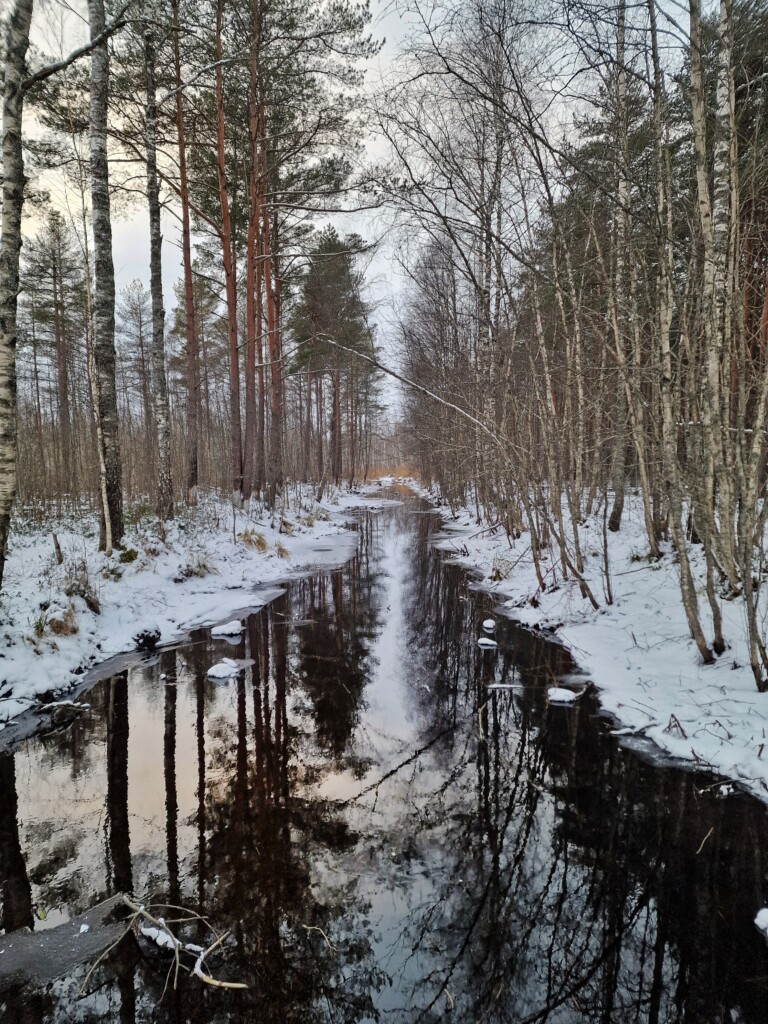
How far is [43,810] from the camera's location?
3.83 metres

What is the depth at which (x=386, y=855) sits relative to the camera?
3.38 m

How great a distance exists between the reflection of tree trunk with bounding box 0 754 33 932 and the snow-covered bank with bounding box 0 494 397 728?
1242mm

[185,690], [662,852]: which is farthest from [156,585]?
[662,852]

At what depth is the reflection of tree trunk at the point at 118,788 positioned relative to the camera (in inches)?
127

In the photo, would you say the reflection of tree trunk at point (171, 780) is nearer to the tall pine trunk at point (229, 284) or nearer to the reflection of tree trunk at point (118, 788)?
the reflection of tree trunk at point (118, 788)

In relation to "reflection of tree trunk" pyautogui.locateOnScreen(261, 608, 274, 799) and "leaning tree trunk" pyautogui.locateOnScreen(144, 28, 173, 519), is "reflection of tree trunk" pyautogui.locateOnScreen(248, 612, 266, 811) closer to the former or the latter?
"reflection of tree trunk" pyautogui.locateOnScreen(261, 608, 274, 799)

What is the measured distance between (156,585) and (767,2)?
11.0 metres

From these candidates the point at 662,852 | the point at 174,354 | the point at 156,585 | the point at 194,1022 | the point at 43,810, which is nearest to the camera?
the point at 194,1022

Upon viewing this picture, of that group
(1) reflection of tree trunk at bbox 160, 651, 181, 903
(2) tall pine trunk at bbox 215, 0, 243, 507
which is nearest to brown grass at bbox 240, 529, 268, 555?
(2) tall pine trunk at bbox 215, 0, 243, 507

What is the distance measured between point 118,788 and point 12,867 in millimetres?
859

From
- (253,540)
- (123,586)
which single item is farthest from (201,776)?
(253,540)

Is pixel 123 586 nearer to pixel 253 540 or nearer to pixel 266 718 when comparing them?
pixel 266 718

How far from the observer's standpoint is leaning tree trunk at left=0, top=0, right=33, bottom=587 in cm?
548

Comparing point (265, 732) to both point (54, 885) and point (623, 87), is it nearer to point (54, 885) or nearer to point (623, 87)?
point (54, 885)
